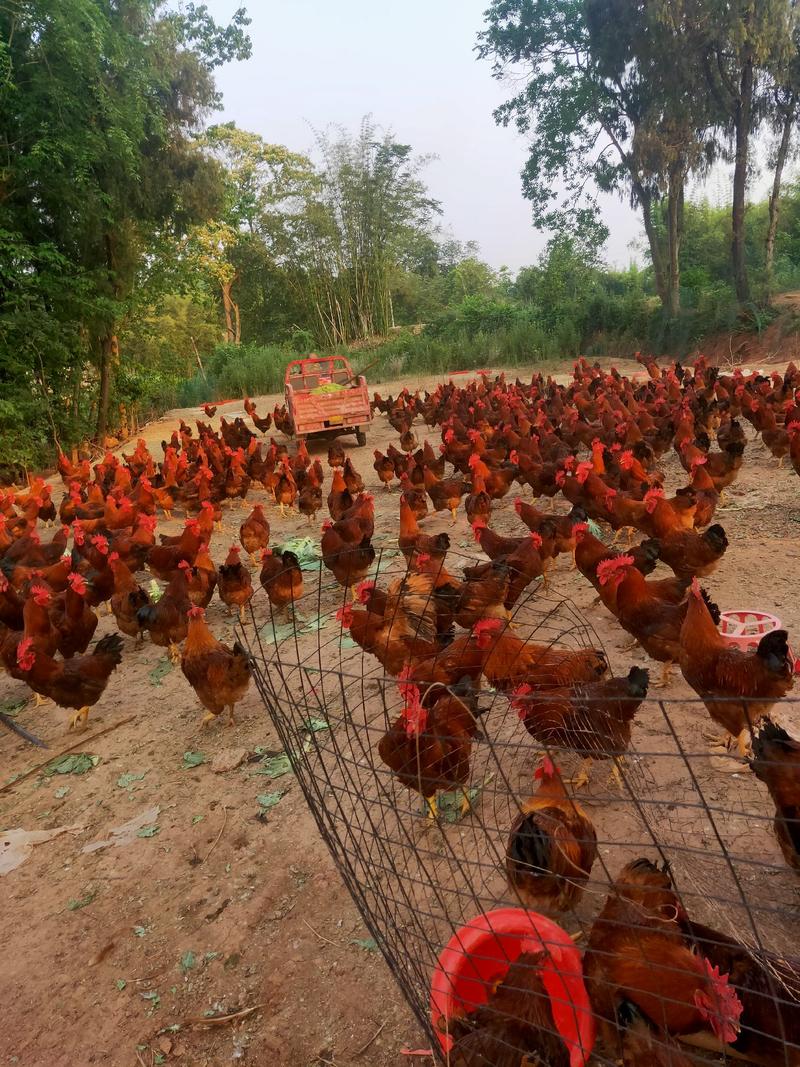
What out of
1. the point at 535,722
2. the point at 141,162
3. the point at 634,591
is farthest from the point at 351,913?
the point at 141,162

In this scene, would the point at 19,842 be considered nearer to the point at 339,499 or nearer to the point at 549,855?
the point at 549,855

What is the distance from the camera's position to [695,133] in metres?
20.0

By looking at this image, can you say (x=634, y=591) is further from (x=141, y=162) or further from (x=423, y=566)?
(x=141, y=162)

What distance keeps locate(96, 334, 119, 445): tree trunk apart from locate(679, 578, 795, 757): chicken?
642 inches

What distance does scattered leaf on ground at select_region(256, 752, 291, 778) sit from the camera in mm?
3908

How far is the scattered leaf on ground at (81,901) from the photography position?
311cm

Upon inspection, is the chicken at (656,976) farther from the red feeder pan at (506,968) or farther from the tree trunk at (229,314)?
the tree trunk at (229,314)

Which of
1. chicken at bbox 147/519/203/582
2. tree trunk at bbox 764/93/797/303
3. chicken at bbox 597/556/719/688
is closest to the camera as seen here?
chicken at bbox 597/556/719/688

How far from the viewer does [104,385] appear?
16344 mm

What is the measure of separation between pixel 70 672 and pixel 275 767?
5.79ft

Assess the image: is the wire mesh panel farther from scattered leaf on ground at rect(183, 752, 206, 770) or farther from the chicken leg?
the chicken leg

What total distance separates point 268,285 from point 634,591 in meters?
35.3

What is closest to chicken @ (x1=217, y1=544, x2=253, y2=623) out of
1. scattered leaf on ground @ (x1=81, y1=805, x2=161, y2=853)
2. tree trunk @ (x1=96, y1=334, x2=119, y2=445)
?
scattered leaf on ground @ (x1=81, y1=805, x2=161, y2=853)

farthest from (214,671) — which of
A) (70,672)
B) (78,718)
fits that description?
(78,718)
